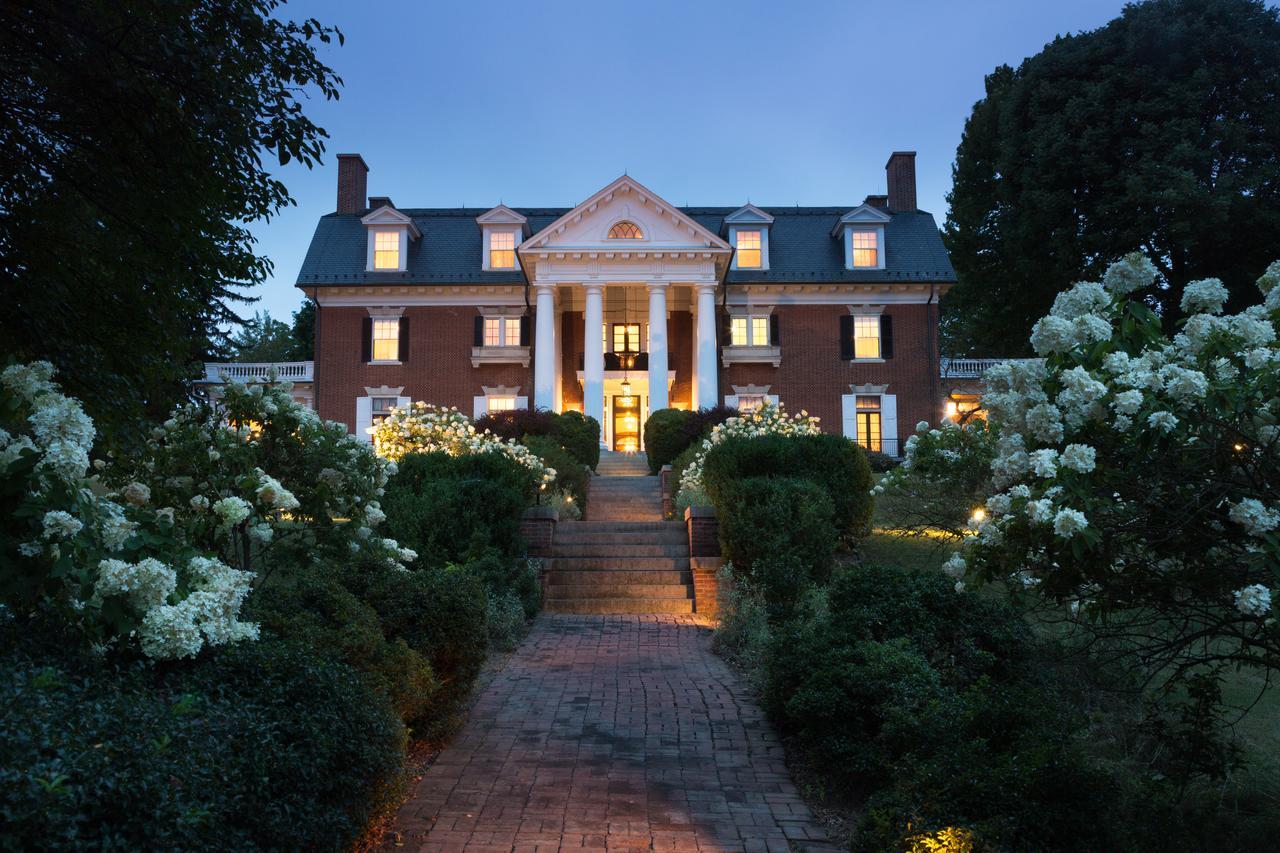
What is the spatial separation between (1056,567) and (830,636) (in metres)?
2.88

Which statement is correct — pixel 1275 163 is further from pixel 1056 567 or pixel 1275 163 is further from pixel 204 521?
pixel 204 521

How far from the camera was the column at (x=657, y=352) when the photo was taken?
27.9m

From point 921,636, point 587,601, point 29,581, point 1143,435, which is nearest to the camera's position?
point 29,581

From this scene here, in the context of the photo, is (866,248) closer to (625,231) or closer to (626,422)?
(625,231)

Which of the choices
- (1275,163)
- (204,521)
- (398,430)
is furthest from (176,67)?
(1275,163)

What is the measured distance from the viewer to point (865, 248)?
31.2 meters

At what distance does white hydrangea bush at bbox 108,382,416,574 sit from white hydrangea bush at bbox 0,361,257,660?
1919 millimetres

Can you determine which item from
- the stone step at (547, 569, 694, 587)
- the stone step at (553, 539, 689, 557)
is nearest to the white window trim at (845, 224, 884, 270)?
the stone step at (553, 539, 689, 557)

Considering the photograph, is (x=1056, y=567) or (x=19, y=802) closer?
(x=19, y=802)

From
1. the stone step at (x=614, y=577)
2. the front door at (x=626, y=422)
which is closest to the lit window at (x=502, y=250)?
the front door at (x=626, y=422)

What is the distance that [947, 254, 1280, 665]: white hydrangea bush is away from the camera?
3586mm

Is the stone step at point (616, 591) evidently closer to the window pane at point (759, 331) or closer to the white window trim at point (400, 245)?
the window pane at point (759, 331)

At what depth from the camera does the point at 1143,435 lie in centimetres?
367

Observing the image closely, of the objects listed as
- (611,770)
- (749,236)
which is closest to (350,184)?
(749,236)
